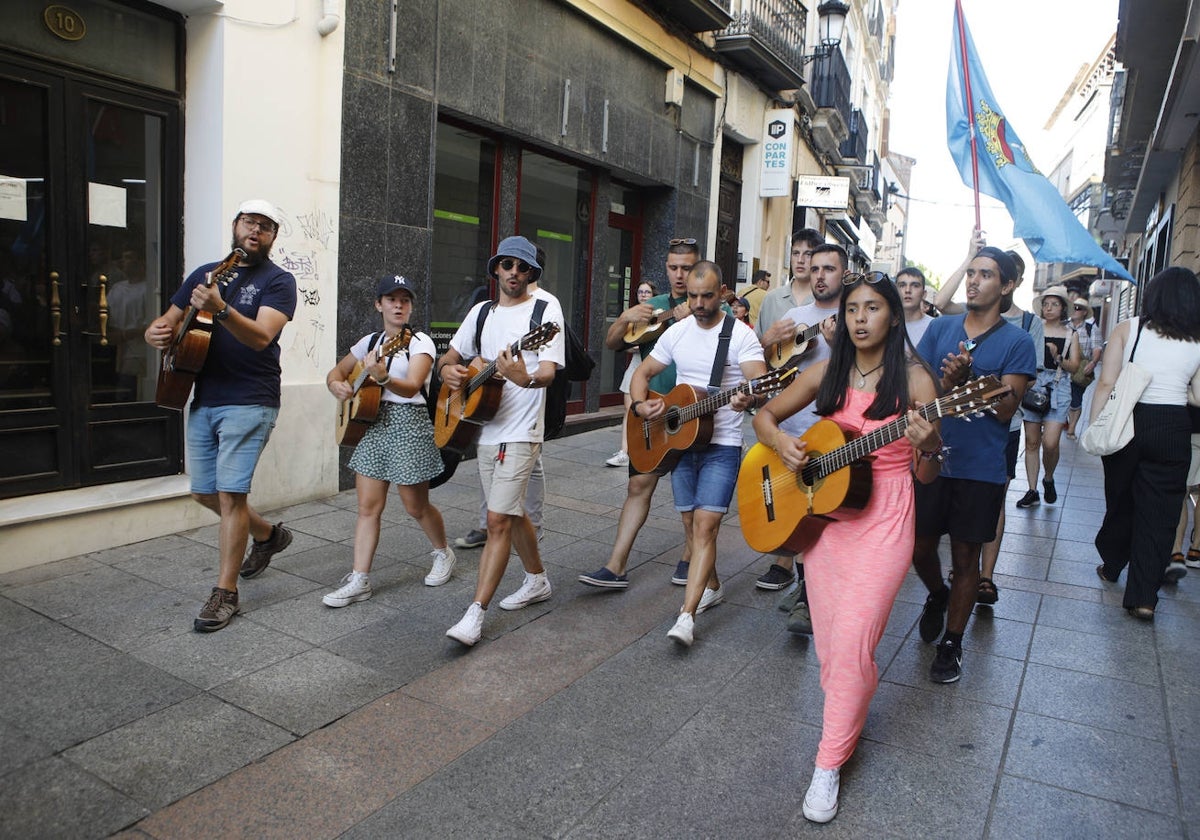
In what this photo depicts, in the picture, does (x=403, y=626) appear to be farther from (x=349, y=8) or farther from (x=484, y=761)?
(x=349, y=8)

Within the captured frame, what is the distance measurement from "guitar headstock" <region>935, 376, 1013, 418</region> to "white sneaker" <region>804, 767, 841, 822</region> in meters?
1.22

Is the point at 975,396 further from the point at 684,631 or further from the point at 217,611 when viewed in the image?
the point at 217,611

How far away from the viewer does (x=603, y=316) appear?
36.8 ft

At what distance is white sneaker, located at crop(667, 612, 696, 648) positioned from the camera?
4152 mm

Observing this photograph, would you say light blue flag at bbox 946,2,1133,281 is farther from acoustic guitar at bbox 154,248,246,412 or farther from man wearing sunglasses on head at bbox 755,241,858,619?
acoustic guitar at bbox 154,248,246,412

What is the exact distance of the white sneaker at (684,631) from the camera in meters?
4.15

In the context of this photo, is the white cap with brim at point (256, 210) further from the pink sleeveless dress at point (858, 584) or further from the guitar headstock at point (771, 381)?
the pink sleeveless dress at point (858, 584)

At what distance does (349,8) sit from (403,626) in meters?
4.80

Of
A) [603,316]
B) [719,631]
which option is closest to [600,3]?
[603,316]

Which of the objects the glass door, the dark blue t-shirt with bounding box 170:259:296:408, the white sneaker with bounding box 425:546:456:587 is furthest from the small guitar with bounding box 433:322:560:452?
the glass door

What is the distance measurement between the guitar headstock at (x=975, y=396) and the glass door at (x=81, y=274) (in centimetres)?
504

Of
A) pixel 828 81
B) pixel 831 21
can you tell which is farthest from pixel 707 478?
pixel 828 81

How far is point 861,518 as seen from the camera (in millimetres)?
3012

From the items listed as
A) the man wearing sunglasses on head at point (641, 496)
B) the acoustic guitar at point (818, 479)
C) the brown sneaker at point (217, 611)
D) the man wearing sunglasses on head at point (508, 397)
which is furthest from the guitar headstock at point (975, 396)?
the brown sneaker at point (217, 611)
